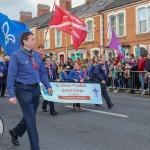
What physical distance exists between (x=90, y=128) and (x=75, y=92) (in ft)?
10.1

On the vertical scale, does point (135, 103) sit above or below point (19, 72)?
below

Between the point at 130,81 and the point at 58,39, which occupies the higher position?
the point at 58,39

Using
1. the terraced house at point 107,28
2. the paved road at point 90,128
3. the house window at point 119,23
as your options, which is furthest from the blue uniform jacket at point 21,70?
the house window at point 119,23

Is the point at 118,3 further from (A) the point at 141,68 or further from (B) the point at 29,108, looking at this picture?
(B) the point at 29,108

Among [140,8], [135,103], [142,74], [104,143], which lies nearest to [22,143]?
[104,143]

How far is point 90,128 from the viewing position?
25.3 ft

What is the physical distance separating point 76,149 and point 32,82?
153cm

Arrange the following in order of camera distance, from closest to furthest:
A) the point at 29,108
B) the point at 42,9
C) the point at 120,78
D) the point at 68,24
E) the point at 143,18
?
the point at 29,108, the point at 68,24, the point at 120,78, the point at 143,18, the point at 42,9

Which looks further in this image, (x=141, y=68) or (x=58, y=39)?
(x=58, y=39)

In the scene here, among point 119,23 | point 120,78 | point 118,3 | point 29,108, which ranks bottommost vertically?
point 120,78

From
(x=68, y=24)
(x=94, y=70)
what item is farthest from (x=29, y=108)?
(x=68, y=24)

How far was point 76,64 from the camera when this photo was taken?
34.2ft

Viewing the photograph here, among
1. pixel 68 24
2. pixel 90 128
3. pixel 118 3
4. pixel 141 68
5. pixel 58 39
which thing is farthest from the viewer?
pixel 58 39

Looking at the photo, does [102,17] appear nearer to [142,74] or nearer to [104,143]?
[142,74]
